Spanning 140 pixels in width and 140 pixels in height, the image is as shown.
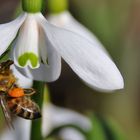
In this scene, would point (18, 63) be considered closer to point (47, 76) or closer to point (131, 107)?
point (47, 76)

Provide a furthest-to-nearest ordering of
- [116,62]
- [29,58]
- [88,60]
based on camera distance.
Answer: [116,62], [29,58], [88,60]

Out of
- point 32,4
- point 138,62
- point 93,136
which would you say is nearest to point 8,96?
point 32,4

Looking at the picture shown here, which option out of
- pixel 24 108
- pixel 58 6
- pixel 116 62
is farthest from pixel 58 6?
pixel 116 62

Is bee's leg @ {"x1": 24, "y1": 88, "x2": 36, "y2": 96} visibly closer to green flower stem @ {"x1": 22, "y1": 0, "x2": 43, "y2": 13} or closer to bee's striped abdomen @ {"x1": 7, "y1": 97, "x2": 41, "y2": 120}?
bee's striped abdomen @ {"x1": 7, "y1": 97, "x2": 41, "y2": 120}

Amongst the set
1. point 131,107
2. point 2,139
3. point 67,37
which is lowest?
point 131,107

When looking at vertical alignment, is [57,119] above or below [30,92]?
below

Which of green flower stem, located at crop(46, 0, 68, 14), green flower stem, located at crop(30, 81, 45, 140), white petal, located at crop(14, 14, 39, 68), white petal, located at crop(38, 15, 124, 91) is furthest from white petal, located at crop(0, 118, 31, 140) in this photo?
white petal, located at crop(38, 15, 124, 91)

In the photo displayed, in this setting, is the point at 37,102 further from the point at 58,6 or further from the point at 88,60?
the point at 58,6
